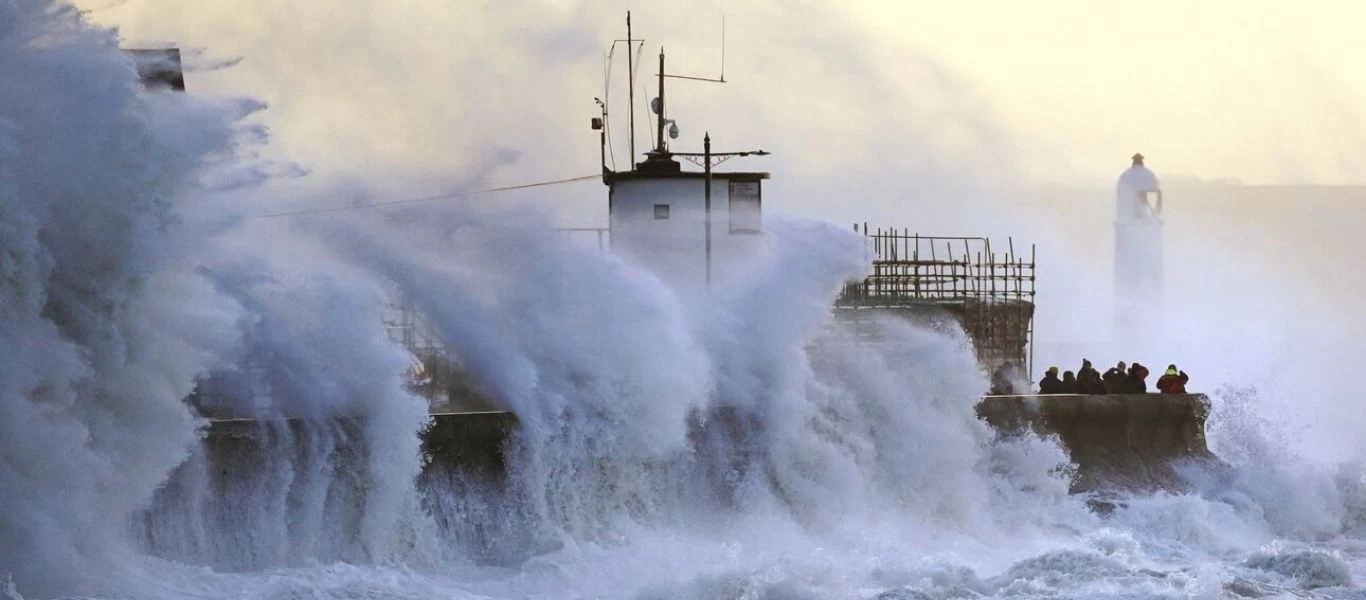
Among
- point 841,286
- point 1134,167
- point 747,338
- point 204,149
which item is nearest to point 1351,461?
point 841,286

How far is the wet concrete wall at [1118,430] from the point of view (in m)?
23.9

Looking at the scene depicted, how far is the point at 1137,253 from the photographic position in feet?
145

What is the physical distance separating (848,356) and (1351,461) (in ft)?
22.4

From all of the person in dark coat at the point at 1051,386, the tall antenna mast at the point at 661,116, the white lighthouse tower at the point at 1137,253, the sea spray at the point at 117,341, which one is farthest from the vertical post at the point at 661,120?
the white lighthouse tower at the point at 1137,253

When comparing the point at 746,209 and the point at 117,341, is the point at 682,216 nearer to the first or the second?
the point at 746,209

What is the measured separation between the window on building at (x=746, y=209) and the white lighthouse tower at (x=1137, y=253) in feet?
59.7

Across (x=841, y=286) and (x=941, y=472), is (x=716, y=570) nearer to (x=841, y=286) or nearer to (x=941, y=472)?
(x=941, y=472)

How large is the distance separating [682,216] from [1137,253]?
19.2 meters

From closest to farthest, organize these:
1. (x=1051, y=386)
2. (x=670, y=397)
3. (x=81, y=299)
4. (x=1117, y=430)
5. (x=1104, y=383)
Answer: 1. (x=81, y=299)
2. (x=670, y=397)
3. (x=1117, y=430)
4. (x=1051, y=386)
5. (x=1104, y=383)

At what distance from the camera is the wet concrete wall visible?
2392 centimetres

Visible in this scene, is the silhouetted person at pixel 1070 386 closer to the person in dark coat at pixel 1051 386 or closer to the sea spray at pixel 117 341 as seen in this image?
the person in dark coat at pixel 1051 386

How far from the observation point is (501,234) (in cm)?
2205

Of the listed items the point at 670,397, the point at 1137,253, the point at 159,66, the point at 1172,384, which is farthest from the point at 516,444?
the point at 1137,253

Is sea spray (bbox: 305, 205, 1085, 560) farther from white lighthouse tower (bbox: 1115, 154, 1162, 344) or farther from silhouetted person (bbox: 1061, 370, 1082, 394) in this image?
white lighthouse tower (bbox: 1115, 154, 1162, 344)
